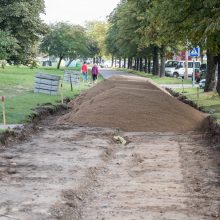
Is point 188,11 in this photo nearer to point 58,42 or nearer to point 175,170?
point 175,170

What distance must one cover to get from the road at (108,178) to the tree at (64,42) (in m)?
68.7

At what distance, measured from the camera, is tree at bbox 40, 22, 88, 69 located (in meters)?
82.3

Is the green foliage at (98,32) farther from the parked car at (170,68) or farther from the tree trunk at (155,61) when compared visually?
the tree trunk at (155,61)

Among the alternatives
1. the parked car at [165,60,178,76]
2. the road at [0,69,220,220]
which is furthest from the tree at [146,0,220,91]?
the parked car at [165,60,178,76]

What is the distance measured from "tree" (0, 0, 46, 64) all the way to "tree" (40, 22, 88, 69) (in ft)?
143

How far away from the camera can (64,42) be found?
269 feet

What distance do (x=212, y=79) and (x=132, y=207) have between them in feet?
78.2

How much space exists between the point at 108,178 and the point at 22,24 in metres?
28.5

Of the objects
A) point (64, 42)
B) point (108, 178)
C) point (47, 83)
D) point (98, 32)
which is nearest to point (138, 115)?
point (108, 178)

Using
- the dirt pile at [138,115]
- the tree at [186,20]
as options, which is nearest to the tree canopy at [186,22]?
the tree at [186,20]

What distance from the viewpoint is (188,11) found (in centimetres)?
1888

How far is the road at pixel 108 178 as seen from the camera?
7.38 metres

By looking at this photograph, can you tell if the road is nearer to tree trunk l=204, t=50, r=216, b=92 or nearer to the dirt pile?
the dirt pile

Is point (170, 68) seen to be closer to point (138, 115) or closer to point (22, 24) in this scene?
point (22, 24)
